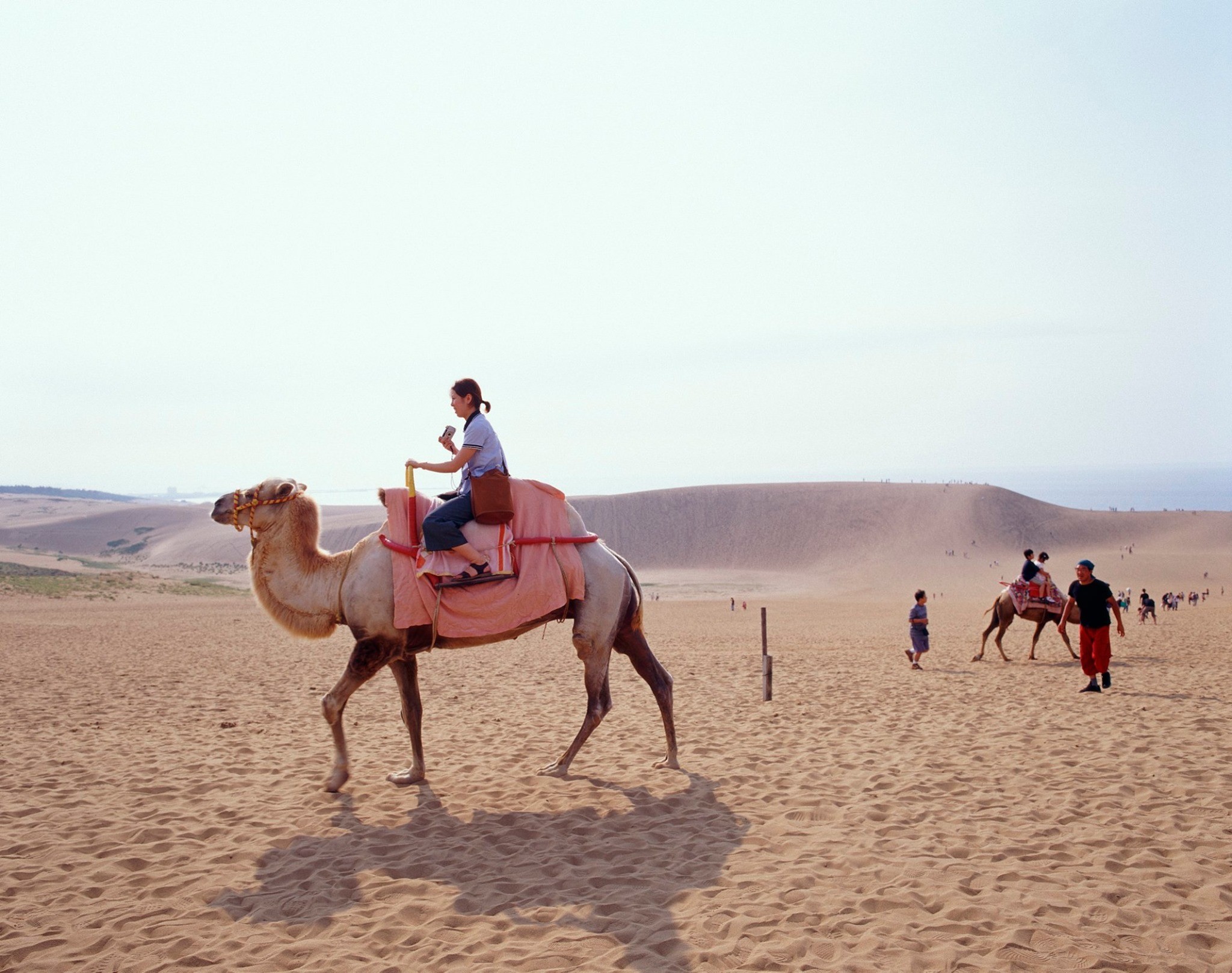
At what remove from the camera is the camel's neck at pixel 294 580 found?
727 cm

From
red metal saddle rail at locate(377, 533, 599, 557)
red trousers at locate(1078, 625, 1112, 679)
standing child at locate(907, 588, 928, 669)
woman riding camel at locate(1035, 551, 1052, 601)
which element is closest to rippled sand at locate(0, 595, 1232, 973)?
red trousers at locate(1078, 625, 1112, 679)

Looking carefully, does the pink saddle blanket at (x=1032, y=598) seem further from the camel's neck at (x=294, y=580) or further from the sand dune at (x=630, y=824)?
the camel's neck at (x=294, y=580)

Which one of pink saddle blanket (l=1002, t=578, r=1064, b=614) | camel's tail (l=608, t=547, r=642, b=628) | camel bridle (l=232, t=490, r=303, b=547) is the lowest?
pink saddle blanket (l=1002, t=578, r=1064, b=614)

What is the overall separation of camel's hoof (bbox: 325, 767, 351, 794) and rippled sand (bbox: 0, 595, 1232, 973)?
0.15m

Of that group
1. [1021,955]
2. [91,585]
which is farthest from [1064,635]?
[91,585]

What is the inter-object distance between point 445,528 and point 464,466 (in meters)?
0.56

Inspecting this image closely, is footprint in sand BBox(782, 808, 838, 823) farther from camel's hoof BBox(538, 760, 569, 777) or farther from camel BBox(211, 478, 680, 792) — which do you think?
camel's hoof BBox(538, 760, 569, 777)

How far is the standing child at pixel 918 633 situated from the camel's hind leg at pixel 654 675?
29.5 feet

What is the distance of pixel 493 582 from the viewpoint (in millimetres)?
7109

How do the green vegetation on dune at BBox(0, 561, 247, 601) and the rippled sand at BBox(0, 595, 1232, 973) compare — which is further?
the green vegetation on dune at BBox(0, 561, 247, 601)

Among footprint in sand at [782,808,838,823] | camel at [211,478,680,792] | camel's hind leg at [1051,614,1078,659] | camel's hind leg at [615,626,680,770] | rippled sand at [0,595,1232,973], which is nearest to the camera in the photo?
rippled sand at [0,595,1232,973]

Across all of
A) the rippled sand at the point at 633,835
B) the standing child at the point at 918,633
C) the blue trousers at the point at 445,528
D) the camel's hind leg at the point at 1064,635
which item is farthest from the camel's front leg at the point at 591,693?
the camel's hind leg at the point at 1064,635

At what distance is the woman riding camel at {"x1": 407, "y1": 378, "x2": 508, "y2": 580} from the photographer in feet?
22.8

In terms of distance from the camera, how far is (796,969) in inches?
165
